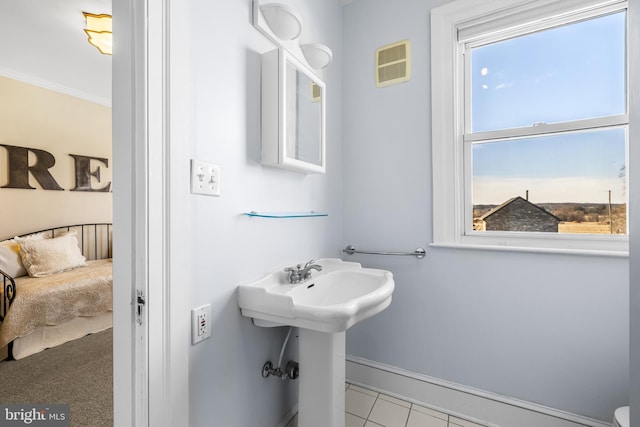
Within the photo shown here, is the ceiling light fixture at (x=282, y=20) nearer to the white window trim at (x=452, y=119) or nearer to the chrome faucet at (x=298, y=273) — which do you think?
the white window trim at (x=452, y=119)

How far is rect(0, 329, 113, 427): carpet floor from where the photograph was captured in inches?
67.3

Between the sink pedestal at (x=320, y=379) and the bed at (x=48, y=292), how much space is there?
240 centimetres

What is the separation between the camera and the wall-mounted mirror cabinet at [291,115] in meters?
1.25

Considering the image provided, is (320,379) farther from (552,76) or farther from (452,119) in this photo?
(552,76)

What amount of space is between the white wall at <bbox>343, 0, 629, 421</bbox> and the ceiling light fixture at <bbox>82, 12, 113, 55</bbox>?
1727mm

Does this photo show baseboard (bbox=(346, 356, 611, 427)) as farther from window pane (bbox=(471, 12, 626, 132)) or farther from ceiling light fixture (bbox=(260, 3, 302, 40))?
ceiling light fixture (bbox=(260, 3, 302, 40))

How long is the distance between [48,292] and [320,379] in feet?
8.34

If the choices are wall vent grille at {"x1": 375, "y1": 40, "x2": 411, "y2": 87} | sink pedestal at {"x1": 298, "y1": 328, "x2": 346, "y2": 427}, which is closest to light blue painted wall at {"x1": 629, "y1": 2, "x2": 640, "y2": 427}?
sink pedestal at {"x1": 298, "y1": 328, "x2": 346, "y2": 427}

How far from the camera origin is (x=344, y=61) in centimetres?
198

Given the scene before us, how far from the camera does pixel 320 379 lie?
1255 mm

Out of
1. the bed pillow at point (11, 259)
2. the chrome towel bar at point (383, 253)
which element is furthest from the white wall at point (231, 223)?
the bed pillow at point (11, 259)

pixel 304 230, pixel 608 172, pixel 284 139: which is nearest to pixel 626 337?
pixel 608 172

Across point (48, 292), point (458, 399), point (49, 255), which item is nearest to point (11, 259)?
point (49, 255)

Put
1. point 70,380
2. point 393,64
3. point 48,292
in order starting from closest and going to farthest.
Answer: point 393,64 → point 70,380 → point 48,292
